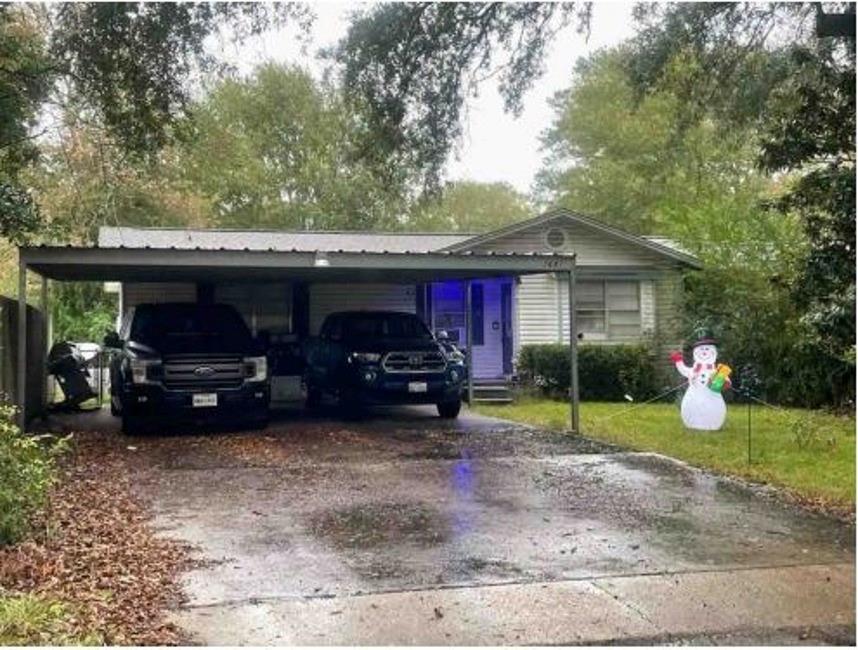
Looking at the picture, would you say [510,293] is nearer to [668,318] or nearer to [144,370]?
[668,318]

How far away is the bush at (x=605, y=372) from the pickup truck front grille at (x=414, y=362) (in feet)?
18.8

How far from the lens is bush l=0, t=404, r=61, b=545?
5969mm

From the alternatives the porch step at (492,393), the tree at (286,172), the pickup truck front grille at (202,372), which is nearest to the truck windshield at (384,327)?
the pickup truck front grille at (202,372)

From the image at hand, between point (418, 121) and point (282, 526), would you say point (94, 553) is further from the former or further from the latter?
point (418, 121)

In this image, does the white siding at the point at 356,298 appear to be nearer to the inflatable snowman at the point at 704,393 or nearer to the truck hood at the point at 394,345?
the truck hood at the point at 394,345

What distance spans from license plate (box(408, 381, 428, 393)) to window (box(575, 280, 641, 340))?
7676mm

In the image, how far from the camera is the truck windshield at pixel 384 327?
14.2 metres

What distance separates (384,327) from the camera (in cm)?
1441

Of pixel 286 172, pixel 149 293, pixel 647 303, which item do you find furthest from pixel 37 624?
pixel 286 172

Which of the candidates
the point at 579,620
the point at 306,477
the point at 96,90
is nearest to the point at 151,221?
the point at 96,90

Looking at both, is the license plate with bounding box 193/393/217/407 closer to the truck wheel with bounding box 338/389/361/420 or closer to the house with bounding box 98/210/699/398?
the truck wheel with bounding box 338/389/361/420

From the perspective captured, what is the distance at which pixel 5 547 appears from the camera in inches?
228

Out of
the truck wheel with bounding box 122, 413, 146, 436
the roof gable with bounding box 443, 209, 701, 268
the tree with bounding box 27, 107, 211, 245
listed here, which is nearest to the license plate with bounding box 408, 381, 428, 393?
the truck wheel with bounding box 122, 413, 146, 436

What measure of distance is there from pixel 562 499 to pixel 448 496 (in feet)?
3.27
